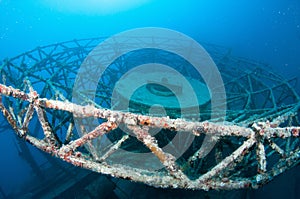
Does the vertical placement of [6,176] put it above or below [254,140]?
below

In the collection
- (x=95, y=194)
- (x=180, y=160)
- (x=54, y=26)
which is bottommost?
(x=95, y=194)

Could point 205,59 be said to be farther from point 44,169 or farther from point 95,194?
point 44,169

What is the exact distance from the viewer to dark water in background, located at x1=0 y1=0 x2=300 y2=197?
26.2m

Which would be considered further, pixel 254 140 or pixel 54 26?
pixel 54 26

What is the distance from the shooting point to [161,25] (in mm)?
56812

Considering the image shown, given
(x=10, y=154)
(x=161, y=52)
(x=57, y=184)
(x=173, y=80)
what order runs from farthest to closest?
Answer: 1. (x=10, y=154)
2. (x=161, y=52)
3. (x=57, y=184)
4. (x=173, y=80)

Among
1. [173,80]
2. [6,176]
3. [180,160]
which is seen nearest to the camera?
[180,160]

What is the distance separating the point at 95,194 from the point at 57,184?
589 cm

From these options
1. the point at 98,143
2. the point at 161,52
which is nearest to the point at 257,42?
the point at 161,52

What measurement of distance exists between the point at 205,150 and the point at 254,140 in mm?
1103

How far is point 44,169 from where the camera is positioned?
16.9 meters

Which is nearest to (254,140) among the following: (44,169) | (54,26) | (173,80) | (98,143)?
(98,143)

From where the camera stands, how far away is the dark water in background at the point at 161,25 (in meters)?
26.2

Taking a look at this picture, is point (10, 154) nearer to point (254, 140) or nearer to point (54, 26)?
point (254, 140)
